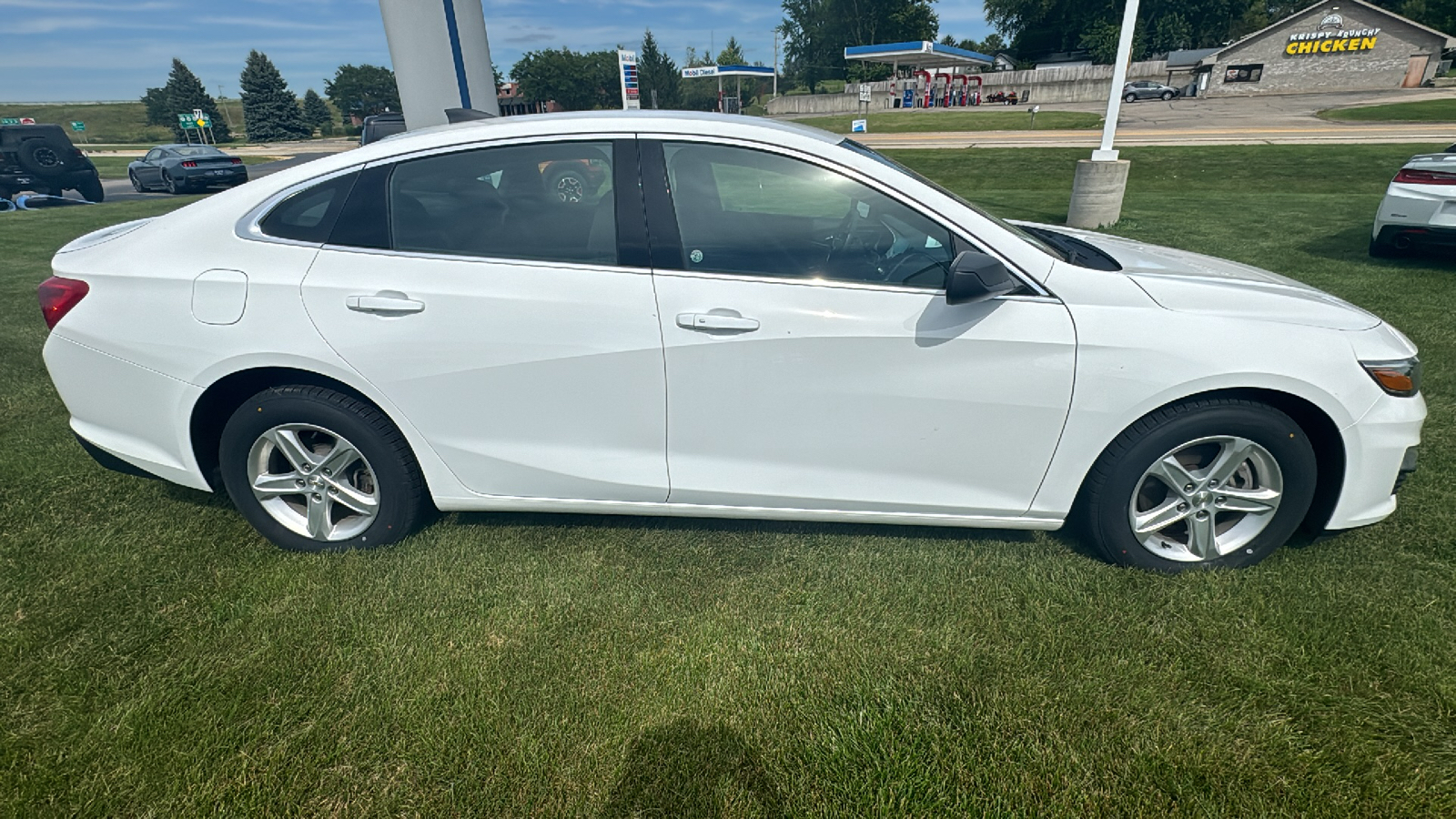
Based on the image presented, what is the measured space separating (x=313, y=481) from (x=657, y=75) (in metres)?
73.2

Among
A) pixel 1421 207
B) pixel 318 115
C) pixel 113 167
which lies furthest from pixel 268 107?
pixel 1421 207

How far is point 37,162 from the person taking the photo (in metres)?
15.5

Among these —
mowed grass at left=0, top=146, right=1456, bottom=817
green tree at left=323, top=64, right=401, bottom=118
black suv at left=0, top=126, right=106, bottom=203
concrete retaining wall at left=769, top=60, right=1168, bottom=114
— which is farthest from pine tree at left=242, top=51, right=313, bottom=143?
mowed grass at left=0, top=146, right=1456, bottom=817

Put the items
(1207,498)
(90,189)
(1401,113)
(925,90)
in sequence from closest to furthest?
1. (1207,498)
2. (90,189)
3. (1401,113)
4. (925,90)

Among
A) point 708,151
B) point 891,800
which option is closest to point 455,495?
point 708,151

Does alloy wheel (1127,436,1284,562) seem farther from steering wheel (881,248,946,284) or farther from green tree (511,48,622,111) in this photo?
green tree (511,48,622,111)

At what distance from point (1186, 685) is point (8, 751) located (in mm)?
3447

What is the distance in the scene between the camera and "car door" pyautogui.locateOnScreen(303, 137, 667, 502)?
2.33m

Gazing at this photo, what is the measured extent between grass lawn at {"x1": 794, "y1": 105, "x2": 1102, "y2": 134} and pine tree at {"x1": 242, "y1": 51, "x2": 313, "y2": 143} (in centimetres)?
5794

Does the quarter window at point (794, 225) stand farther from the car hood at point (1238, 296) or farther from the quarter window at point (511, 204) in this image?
the car hood at point (1238, 296)

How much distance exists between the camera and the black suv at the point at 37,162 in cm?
1532

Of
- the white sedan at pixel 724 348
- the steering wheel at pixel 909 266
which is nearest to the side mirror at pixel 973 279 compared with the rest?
the white sedan at pixel 724 348

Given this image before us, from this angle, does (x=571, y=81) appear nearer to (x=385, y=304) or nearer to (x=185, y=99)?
(x=185, y=99)

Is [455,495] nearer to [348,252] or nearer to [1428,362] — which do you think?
[348,252]
